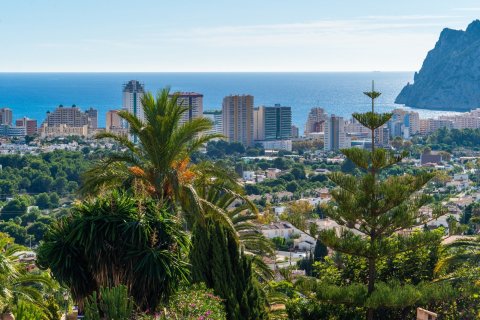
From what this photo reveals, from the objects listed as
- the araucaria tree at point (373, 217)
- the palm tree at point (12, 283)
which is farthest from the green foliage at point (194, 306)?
the araucaria tree at point (373, 217)

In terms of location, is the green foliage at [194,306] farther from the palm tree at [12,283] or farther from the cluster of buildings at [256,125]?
the cluster of buildings at [256,125]

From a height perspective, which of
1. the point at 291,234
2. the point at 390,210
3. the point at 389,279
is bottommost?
the point at 291,234

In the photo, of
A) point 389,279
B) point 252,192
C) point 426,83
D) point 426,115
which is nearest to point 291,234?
A: point 252,192

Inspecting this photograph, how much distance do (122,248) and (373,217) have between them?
245 cm

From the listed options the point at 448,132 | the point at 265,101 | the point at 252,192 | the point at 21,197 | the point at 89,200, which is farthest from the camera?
the point at 265,101

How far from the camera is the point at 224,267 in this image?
6.44 meters

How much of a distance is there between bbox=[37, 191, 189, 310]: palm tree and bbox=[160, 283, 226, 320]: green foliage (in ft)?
0.47

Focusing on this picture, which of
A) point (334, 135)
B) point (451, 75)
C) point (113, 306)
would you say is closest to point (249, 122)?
A: point (334, 135)

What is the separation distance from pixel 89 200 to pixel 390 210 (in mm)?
2591

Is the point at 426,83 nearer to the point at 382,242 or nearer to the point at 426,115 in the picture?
the point at 426,115

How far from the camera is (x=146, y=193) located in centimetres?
666

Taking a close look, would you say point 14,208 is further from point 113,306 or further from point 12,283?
point 113,306

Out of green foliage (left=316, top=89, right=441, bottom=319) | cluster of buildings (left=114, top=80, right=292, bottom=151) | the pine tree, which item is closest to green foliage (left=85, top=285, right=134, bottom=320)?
the pine tree

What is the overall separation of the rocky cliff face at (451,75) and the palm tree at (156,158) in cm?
13866
